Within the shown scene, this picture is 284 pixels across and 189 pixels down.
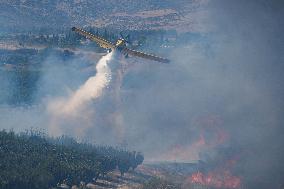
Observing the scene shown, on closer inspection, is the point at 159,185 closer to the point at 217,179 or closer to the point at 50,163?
the point at 50,163

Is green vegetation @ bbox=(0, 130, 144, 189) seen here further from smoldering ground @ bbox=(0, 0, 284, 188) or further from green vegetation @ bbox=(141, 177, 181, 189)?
smoldering ground @ bbox=(0, 0, 284, 188)

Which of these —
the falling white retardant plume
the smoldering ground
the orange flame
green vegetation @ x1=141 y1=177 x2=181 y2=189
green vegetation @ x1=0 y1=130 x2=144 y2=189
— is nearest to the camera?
green vegetation @ x1=0 y1=130 x2=144 y2=189

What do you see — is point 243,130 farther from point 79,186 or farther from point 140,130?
point 79,186

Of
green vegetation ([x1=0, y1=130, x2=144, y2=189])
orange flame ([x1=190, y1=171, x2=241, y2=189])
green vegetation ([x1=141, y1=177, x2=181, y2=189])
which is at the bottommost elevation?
orange flame ([x1=190, y1=171, x2=241, y2=189])

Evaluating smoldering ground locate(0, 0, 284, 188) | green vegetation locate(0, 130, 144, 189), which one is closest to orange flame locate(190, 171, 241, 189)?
smoldering ground locate(0, 0, 284, 188)

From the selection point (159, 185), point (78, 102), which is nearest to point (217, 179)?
point (159, 185)

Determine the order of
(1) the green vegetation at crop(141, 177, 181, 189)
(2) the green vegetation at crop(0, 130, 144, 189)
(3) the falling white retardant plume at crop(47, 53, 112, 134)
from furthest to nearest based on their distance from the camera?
(3) the falling white retardant plume at crop(47, 53, 112, 134) → (1) the green vegetation at crop(141, 177, 181, 189) → (2) the green vegetation at crop(0, 130, 144, 189)

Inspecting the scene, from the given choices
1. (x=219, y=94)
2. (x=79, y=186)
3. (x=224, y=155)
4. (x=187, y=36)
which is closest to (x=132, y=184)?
(x=79, y=186)
